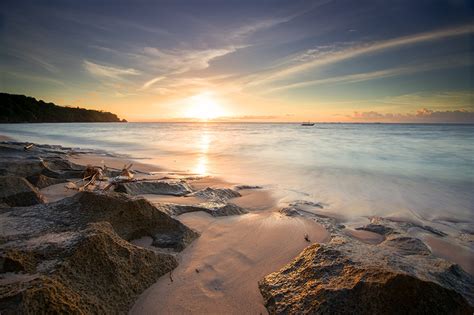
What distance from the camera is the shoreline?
2.17 metres

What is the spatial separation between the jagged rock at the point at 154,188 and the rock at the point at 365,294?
3.53m

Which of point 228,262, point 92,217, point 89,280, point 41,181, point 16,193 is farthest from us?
point 41,181

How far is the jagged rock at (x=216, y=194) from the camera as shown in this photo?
200 inches

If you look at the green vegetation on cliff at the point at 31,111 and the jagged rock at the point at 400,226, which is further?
the green vegetation on cliff at the point at 31,111

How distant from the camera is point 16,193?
343 cm

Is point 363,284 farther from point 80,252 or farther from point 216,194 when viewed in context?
point 216,194

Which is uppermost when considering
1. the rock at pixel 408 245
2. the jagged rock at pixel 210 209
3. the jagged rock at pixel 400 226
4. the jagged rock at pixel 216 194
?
the jagged rock at pixel 210 209

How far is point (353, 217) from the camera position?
A: 196 inches

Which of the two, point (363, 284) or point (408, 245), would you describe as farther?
point (408, 245)

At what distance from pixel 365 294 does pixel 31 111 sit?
325ft

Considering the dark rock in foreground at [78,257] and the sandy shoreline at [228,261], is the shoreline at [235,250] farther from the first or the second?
the dark rock in foreground at [78,257]

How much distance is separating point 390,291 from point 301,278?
655 millimetres

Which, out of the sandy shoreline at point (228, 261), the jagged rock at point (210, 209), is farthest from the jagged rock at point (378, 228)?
the jagged rock at point (210, 209)

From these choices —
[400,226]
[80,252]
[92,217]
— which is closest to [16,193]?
[92,217]
